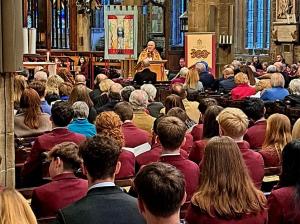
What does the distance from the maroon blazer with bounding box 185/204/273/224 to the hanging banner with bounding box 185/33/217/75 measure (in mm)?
13071

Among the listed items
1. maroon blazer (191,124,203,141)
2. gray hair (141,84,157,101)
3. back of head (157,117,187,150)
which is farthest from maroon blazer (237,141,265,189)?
gray hair (141,84,157,101)

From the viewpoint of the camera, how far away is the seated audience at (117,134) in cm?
564

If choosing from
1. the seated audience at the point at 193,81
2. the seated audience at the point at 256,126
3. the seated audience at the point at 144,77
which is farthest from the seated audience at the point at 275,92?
the seated audience at the point at 144,77

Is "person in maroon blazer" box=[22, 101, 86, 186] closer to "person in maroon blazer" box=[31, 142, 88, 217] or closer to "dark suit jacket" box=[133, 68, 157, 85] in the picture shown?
"person in maroon blazer" box=[31, 142, 88, 217]

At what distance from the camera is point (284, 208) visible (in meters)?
4.01

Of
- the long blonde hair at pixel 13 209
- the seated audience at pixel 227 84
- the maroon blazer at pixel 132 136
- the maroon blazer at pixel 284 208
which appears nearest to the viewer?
the long blonde hair at pixel 13 209

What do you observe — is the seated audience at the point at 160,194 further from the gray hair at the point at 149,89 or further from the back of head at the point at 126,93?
the gray hair at the point at 149,89

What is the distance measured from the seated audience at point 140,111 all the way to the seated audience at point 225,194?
3.88m

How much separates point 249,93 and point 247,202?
810 cm

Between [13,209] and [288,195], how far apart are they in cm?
174

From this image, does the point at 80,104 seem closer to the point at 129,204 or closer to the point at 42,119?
the point at 42,119

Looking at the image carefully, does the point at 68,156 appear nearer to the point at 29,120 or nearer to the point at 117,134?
the point at 117,134

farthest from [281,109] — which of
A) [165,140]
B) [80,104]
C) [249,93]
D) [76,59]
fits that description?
[76,59]

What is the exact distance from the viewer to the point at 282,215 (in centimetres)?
401
